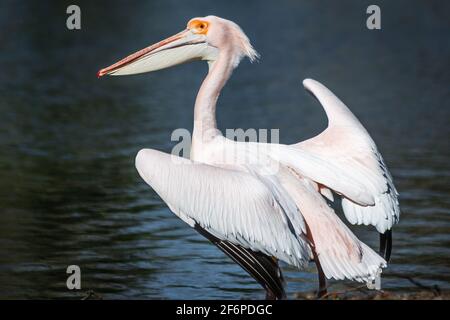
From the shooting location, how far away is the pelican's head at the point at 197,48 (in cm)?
640

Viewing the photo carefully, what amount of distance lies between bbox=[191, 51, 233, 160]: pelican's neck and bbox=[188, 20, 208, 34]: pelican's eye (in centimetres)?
20

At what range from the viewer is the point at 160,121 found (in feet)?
40.9

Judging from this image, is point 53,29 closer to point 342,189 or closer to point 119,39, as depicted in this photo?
point 119,39

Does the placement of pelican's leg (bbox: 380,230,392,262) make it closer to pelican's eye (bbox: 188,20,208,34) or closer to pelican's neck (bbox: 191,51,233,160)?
pelican's neck (bbox: 191,51,233,160)

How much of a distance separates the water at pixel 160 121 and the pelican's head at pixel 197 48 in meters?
1.57

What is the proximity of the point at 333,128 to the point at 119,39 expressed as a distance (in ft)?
39.1

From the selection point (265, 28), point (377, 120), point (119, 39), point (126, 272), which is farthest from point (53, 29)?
point (126, 272)

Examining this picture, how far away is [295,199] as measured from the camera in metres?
5.68

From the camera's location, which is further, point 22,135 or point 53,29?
point 53,29

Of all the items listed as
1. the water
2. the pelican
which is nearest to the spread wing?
the pelican

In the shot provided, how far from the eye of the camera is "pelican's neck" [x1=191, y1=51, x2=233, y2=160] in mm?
6180

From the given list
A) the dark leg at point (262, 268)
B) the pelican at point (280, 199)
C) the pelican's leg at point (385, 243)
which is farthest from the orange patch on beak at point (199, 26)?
the pelican's leg at point (385, 243)
